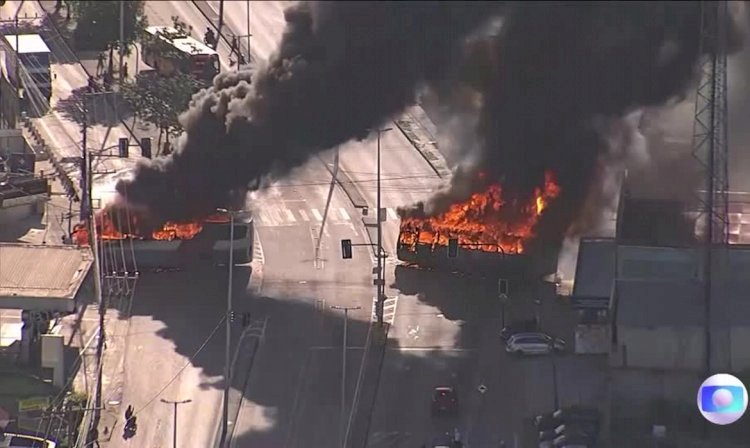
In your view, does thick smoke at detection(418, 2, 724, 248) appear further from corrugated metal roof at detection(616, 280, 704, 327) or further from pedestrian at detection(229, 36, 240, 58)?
pedestrian at detection(229, 36, 240, 58)

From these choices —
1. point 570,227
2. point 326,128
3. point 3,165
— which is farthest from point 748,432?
point 3,165

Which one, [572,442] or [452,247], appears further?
[452,247]

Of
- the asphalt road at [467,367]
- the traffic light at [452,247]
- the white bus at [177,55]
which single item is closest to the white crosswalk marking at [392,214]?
the asphalt road at [467,367]

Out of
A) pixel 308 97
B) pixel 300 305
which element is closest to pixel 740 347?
pixel 300 305

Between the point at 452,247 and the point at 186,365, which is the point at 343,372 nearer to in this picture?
the point at 186,365

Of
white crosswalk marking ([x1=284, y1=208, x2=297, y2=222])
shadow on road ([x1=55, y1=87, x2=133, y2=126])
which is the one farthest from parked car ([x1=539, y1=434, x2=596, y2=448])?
shadow on road ([x1=55, y1=87, x2=133, y2=126])

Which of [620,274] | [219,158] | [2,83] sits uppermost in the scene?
[2,83]

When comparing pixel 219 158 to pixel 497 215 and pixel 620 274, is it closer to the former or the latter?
pixel 497 215
